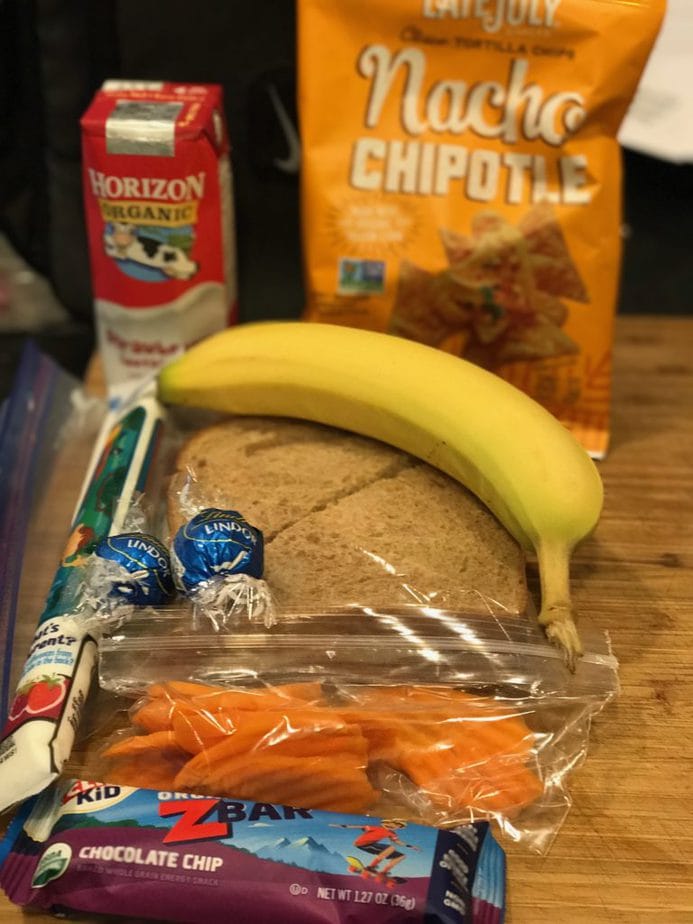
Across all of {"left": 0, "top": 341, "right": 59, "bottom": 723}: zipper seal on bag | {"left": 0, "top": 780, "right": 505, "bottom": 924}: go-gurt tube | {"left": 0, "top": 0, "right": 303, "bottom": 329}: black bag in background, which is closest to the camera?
{"left": 0, "top": 780, "right": 505, "bottom": 924}: go-gurt tube

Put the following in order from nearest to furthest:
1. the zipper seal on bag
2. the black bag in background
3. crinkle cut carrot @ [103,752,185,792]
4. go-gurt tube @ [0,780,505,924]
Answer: go-gurt tube @ [0,780,505,924] < crinkle cut carrot @ [103,752,185,792] < the zipper seal on bag < the black bag in background

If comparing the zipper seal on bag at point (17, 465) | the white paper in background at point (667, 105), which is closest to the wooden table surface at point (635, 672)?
the zipper seal on bag at point (17, 465)

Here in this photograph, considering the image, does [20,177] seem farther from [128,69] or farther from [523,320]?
[523,320]

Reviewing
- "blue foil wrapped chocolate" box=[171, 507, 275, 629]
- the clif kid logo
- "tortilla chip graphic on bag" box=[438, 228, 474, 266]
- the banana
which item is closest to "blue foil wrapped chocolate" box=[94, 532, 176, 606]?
"blue foil wrapped chocolate" box=[171, 507, 275, 629]

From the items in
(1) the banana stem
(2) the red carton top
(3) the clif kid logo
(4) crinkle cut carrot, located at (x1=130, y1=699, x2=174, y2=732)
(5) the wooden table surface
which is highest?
(3) the clif kid logo

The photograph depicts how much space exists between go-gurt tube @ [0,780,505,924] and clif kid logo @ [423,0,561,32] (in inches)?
29.0

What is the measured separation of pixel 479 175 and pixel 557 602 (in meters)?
0.48

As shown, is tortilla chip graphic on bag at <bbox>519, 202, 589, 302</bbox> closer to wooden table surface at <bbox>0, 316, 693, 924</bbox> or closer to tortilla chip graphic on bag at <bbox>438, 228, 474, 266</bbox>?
tortilla chip graphic on bag at <bbox>438, 228, 474, 266</bbox>

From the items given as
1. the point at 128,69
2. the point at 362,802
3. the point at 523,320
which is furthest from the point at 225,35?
the point at 362,802

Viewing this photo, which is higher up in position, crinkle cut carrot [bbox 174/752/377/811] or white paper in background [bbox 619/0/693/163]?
white paper in background [bbox 619/0/693/163]

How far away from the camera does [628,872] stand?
0.64 m

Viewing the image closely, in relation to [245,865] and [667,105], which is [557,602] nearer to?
[245,865]

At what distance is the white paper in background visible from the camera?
1.20 meters

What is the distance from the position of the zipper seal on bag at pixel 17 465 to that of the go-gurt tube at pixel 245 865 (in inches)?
6.0
